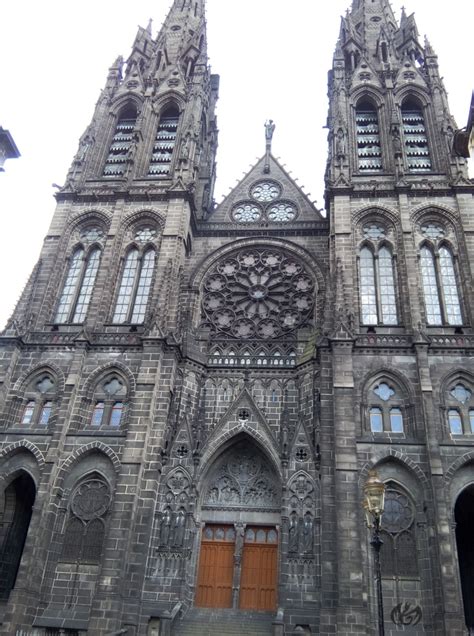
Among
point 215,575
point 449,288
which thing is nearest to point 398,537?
point 215,575

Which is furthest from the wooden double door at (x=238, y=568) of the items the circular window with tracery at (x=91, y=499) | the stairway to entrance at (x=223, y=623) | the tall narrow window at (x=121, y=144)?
the tall narrow window at (x=121, y=144)

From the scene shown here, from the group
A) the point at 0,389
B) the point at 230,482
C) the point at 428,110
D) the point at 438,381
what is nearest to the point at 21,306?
the point at 0,389

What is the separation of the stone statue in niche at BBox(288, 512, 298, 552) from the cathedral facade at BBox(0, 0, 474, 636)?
0.24ft

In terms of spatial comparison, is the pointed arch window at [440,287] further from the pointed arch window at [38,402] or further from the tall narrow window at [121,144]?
the tall narrow window at [121,144]

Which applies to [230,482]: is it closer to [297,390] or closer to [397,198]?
[297,390]

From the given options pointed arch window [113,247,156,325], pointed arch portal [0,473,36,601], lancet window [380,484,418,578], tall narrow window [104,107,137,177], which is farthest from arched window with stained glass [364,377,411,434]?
tall narrow window [104,107,137,177]

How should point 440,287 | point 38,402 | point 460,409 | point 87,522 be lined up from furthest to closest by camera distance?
point 440,287 < point 38,402 < point 460,409 < point 87,522

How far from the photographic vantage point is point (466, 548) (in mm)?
22469

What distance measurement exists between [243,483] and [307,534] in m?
3.51

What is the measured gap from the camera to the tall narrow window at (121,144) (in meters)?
32.0

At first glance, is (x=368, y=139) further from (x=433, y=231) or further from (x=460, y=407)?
(x=460, y=407)

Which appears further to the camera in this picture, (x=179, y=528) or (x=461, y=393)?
(x=461, y=393)

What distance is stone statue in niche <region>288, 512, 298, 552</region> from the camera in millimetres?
20641

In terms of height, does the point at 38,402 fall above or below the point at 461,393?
below
